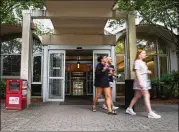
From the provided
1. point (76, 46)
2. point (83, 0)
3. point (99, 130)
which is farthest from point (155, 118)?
point (76, 46)

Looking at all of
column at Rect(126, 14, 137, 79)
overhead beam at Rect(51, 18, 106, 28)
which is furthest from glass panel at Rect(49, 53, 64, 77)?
column at Rect(126, 14, 137, 79)

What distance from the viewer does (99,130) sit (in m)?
5.51

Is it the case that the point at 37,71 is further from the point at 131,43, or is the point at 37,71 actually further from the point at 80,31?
the point at 131,43

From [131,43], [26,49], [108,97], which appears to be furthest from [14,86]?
[131,43]

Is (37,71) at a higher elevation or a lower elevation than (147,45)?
lower

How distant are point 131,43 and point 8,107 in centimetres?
474

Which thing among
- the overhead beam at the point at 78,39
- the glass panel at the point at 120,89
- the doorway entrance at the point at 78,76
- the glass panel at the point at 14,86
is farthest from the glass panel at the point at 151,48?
the glass panel at the point at 14,86

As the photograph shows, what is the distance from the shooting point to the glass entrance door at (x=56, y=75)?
13.6 meters

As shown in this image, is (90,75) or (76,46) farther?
(90,75)

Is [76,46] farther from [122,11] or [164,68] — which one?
[164,68]

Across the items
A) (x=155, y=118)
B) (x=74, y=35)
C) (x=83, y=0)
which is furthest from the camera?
(x=74, y=35)

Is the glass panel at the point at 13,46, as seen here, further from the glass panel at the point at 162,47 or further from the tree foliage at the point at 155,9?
the glass panel at the point at 162,47

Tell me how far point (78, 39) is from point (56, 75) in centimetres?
214

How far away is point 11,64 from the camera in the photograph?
1656 cm
